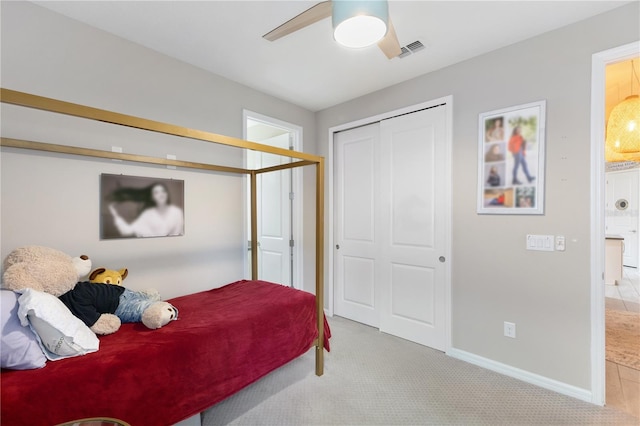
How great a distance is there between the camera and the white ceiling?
5.93 ft

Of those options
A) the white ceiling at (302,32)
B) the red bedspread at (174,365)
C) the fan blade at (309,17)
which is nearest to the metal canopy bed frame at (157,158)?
the red bedspread at (174,365)

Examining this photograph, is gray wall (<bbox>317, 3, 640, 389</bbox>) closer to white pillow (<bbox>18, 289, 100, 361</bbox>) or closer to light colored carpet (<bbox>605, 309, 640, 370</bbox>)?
light colored carpet (<bbox>605, 309, 640, 370</bbox>)

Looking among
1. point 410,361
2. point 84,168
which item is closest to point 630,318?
point 410,361

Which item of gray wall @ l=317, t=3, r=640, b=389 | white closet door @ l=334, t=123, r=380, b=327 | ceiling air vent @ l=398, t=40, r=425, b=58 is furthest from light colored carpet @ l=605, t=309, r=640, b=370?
ceiling air vent @ l=398, t=40, r=425, b=58

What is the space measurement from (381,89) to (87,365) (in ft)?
10.5

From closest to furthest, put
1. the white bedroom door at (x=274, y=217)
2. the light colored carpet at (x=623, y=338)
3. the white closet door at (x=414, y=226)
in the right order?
the light colored carpet at (x=623, y=338)
the white closet door at (x=414, y=226)
the white bedroom door at (x=274, y=217)

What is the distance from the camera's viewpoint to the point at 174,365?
1421 millimetres

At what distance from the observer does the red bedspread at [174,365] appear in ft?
3.64

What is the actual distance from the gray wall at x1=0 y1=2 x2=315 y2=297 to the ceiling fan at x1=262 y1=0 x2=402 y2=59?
3.98 ft

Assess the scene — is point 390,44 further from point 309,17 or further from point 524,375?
point 524,375

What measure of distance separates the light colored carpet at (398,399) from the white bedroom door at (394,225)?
1.66 feet

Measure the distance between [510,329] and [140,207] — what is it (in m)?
3.11

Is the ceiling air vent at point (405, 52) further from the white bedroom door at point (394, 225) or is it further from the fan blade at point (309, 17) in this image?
the fan blade at point (309, 17)

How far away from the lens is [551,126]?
6.81 ft
